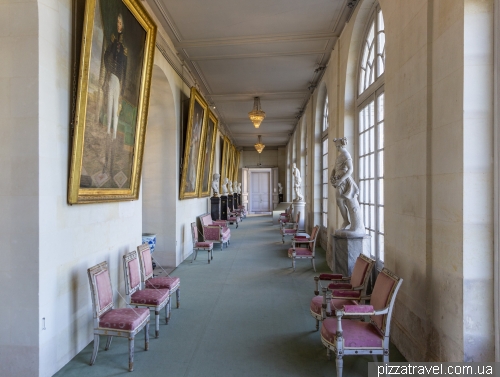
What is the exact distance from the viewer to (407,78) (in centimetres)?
348

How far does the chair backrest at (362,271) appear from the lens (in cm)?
390

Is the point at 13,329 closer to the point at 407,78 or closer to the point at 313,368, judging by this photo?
the point at 313,368

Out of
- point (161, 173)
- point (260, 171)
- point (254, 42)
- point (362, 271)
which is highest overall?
point (254, 42)

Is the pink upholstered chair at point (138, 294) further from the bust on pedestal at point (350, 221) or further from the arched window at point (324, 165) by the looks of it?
the arched window at point (324, 165)

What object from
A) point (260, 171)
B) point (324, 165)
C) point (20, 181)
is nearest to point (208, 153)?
point (324, 165)

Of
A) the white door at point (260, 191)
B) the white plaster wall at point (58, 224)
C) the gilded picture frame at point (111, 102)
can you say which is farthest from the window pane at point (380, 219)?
the white door at point (260, 191)

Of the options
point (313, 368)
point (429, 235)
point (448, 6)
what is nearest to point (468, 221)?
point (429, 235)

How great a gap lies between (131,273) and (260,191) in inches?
855

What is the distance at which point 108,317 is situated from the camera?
3.46 m

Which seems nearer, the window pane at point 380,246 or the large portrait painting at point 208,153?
the window pane at point 380,246

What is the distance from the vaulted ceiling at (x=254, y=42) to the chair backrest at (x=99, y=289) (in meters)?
4.78

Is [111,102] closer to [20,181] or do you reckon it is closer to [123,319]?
[20,181]

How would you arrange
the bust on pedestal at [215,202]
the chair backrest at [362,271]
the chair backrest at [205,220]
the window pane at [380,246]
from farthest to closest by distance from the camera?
the bust on pedestal at [215,202]
the chair backrest at [205,220]
the window pane at [380,246]
the chair backrest at [362,271]

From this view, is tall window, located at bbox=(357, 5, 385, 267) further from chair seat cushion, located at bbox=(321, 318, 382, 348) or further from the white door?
the white door
